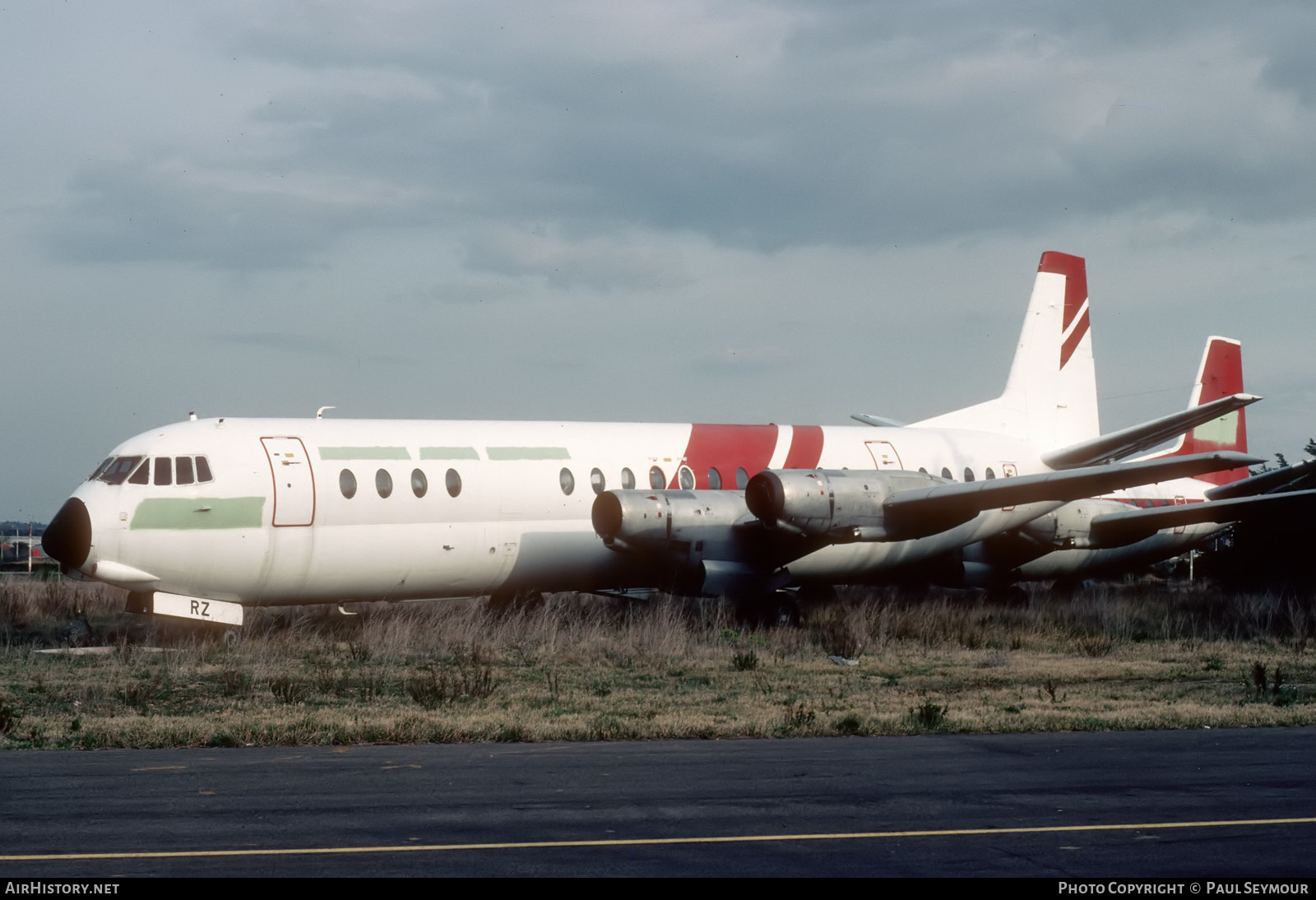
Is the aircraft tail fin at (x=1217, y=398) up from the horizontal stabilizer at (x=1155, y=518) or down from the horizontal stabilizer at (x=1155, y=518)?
up

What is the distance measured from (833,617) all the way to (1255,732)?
44.1ft

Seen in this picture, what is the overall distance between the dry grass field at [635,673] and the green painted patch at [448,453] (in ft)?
9.52

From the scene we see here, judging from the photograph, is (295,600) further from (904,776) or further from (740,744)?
(904,776)

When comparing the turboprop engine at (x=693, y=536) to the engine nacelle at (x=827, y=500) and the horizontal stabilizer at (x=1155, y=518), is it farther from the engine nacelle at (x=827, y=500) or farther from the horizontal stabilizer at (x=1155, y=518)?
the horizontal stabilizer at (x=1155, y=518)

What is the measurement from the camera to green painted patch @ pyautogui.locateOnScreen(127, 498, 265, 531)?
768 inches

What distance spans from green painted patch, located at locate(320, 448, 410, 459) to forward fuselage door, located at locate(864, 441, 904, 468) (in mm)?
9969

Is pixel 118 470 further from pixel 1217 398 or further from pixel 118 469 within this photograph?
pixel 1217 398

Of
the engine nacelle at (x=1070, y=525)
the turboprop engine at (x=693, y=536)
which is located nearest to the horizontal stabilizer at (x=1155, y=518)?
the engine nacelle at (x=1070, y=525)

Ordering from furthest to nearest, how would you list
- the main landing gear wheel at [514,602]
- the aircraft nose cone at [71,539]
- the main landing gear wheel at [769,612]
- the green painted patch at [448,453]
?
the main landing gear wheel at [514,602]
the main landing gear wheel at [769,612]
the green painted patch at [448,453]
the aircraft nose cone at [71,539]

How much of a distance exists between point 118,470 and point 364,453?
3687 mm

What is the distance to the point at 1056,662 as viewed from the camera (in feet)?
66.6

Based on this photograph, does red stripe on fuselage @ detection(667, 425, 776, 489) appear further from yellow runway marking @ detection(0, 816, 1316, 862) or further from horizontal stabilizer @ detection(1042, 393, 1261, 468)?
yellow runway marking @ detection(0, 816, 1316, 862)

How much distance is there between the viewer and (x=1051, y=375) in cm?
3133

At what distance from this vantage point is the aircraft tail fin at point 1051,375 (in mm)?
30703
